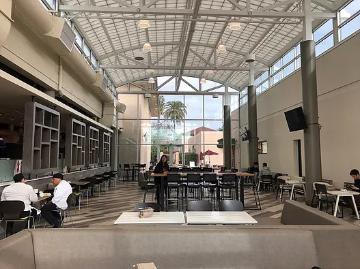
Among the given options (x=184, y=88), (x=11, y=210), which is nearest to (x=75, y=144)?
(x=11, y=210)

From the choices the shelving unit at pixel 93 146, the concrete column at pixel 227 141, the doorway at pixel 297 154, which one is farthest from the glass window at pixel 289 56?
the shelving unit at pixel 93 146

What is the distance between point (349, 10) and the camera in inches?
360

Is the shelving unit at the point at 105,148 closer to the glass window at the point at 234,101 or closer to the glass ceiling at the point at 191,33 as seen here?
the glass ceiling at the point at 191,33

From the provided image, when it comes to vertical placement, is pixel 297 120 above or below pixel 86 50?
below

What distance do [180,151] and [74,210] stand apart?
43.5 feet

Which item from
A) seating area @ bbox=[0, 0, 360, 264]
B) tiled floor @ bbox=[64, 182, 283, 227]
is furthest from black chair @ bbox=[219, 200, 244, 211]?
tiled floor @ bbox=[64, 182, 283, 227]

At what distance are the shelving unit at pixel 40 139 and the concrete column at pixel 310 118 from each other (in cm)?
655

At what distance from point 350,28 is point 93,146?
395 inches

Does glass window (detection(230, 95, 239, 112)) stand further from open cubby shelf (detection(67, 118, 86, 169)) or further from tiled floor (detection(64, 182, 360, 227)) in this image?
open cubby shelf (detection(67, 118, 86, 169))

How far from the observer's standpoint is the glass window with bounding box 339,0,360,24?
8824 millimetres

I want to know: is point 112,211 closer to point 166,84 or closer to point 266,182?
point 266,182

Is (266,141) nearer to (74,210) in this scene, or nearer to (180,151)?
(180,151)

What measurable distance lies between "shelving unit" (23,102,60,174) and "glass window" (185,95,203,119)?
13162 mm

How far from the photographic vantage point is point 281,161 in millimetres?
13656
